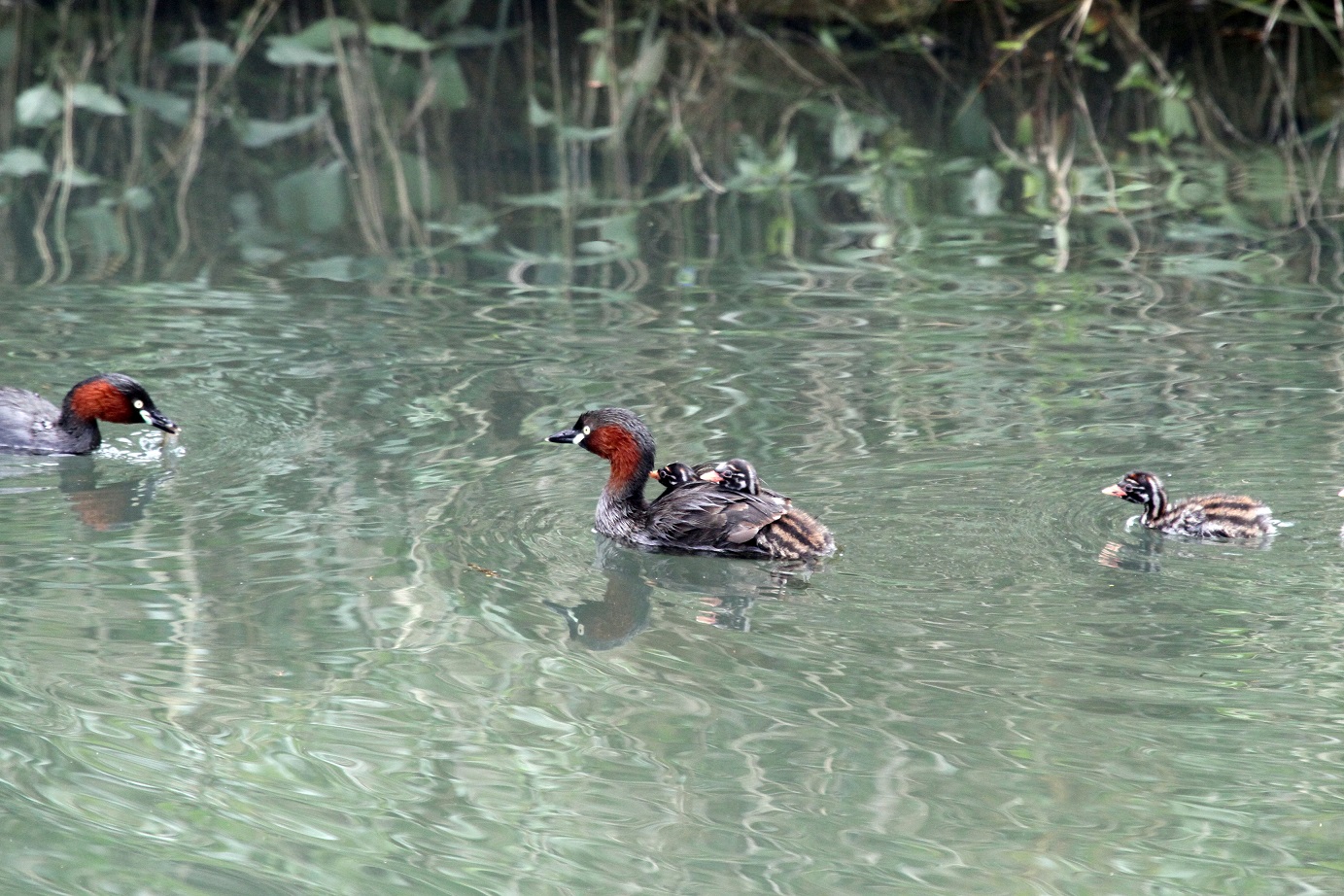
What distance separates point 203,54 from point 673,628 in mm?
11873

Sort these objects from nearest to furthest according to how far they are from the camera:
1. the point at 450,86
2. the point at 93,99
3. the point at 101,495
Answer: the point at 101,495 < the point at 93,99 < the point at 450,86

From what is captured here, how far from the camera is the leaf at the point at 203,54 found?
53.4ft

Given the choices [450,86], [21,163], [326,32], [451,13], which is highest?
[451,13]

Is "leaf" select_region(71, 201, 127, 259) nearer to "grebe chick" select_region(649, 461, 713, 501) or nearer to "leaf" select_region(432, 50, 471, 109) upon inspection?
"leaf" select_region(432, 50, 471, 109)

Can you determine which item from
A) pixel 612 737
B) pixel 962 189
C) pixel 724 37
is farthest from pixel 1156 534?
pixel 724 37

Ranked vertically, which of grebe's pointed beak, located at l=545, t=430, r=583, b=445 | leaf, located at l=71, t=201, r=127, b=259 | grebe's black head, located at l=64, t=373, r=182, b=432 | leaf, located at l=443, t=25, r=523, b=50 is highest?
leaf, located at l=443, t=25, r=523, b=50

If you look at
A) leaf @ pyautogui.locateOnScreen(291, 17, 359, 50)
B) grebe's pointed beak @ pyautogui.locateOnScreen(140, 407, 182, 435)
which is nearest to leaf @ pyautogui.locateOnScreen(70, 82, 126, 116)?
leaf @ pyautogui.locateOnScreen(291, 17, 359, 50)

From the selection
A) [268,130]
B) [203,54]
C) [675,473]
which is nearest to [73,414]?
[675,473]

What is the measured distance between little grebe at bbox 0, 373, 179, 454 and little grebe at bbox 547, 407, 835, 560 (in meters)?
1.78

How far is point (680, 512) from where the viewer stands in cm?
645

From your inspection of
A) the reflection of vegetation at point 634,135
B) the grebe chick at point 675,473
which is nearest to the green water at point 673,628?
the grebe chick at point 675,473

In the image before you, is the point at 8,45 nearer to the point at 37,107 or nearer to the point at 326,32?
the point at 326,32

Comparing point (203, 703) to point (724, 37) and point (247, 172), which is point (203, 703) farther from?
point (724, 37)

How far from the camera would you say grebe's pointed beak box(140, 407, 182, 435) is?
7543 mm
